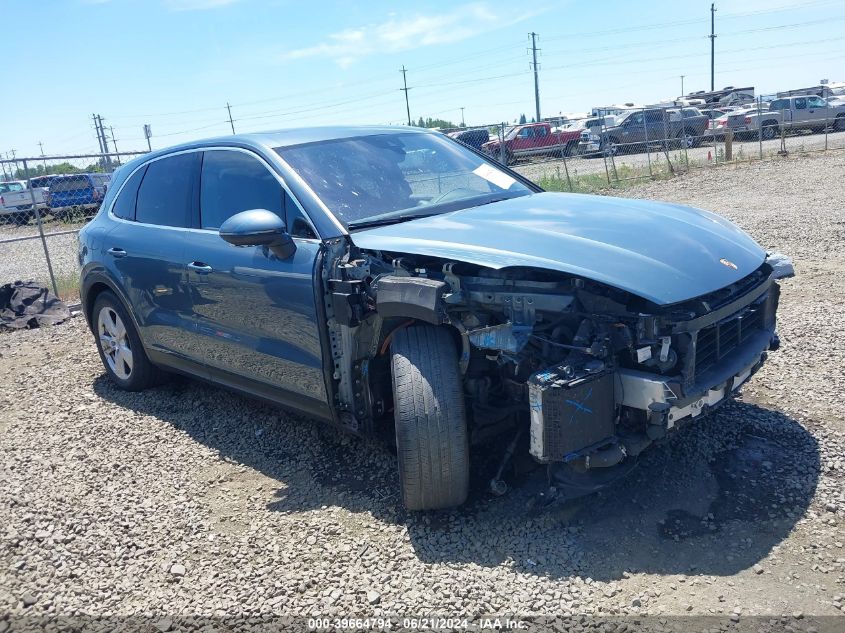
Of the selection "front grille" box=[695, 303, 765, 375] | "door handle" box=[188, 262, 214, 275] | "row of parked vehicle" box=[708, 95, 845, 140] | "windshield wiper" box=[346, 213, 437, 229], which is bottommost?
"row of parked vehicle" box=[708, 95, 845, 140]

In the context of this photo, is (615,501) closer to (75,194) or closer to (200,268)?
(200,268)

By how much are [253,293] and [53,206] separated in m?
8.83

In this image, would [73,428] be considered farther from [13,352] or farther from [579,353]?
[579,353]

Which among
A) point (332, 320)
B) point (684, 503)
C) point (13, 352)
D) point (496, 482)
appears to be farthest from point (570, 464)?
point (13, 352)

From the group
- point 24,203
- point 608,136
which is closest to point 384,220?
point 24,203

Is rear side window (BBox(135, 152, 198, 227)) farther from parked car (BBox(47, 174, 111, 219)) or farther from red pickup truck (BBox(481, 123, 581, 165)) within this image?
red pickup truck (BBox(481, 123, 581, 165))

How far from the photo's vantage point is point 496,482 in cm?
346

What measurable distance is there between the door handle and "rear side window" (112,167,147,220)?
113 centimetres

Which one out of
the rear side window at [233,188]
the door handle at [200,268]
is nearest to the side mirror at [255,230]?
the rear side window at [233,188]

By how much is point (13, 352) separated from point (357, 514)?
548 centimetres

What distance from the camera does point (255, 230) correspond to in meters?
3.57

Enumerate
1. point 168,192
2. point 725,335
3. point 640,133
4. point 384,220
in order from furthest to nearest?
point 640,133
point 168,192
point 384,220
point 725,335

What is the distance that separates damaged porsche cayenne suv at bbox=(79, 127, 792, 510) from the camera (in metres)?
3.04

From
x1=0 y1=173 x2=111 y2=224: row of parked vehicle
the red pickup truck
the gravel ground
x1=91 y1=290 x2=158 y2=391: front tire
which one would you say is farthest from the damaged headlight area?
the red pickup truck
